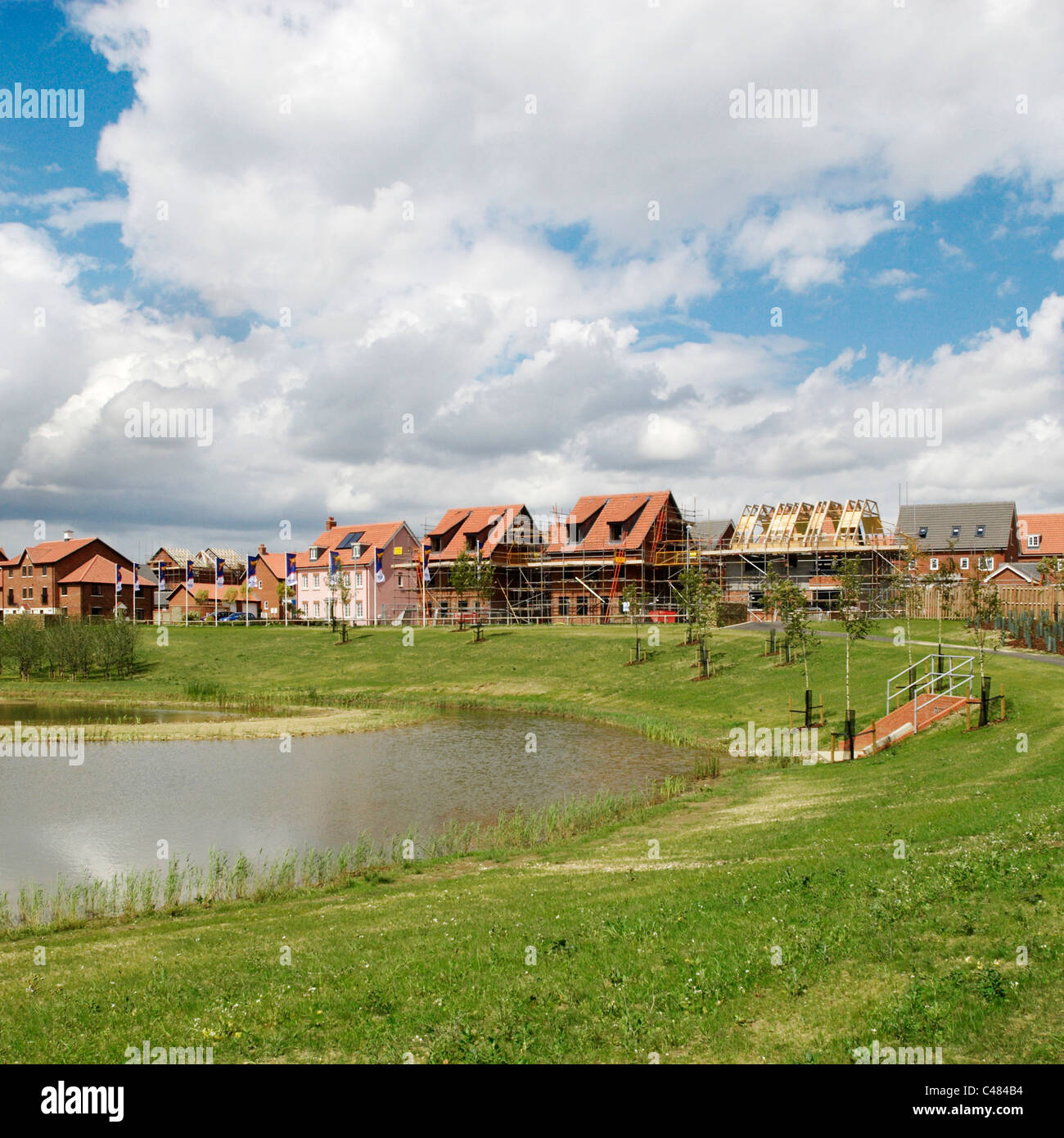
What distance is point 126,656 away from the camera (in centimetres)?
6631

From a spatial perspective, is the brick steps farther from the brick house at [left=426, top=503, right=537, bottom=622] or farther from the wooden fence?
the brick house at [left=426, top=503, right=537, bottom=622]

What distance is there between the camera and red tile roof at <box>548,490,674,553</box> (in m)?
78.5

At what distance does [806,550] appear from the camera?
2938 inches

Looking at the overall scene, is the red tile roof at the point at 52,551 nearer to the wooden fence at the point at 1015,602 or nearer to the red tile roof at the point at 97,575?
the red tile roof at the point at 97,575

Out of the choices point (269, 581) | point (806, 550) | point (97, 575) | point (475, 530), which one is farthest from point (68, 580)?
point (806, 550)

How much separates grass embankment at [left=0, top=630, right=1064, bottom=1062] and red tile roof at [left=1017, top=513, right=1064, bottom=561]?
281 ft

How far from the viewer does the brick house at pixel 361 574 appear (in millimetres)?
90812

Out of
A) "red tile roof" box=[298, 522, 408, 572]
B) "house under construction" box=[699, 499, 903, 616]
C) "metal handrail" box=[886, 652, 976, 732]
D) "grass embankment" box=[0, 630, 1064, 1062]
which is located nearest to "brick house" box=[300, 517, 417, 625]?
"red tile roof" box=[298, 522, 408, 572]

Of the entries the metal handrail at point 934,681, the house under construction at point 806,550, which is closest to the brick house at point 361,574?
the house under construction at point 806,550

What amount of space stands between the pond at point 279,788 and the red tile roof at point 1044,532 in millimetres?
74050

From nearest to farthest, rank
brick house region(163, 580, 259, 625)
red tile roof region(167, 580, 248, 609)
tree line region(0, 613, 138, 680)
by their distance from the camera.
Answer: tree line region(0, 613, 138, 680)
brick house region(163, 580, 259, 625)
red tile roof region(167, 580, 248, 609)

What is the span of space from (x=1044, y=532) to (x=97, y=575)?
107694 millimetres

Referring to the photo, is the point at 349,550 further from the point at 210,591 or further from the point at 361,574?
the point at 210,591
